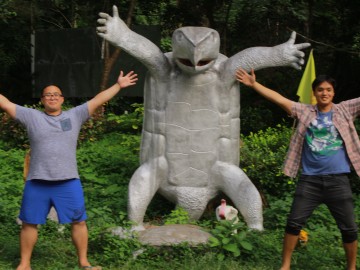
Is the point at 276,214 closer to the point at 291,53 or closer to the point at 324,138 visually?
the point at 291,53

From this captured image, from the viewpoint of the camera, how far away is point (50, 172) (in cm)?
473

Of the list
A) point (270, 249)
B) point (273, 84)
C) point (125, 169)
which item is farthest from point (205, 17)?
point (270, 249)

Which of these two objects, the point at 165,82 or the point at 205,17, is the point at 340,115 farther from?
the point at 205,17

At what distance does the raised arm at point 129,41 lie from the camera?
588 centimetres

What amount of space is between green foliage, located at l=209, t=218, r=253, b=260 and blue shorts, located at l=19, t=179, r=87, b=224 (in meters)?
1.13

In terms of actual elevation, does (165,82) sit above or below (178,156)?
above

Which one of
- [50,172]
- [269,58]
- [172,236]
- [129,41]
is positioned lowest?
[172,236]

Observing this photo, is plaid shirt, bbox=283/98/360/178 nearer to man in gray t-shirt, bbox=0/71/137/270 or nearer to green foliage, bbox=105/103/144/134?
man in gray t-shirt, bbox=0/71/137/270

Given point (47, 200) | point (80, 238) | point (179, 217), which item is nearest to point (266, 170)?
point (179, 217)

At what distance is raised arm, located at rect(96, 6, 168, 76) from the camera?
5.88m

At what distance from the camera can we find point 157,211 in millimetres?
6816

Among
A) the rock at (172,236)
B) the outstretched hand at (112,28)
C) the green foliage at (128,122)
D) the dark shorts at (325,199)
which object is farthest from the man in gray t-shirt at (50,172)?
the green foliage at (128,122)

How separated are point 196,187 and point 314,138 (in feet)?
5.73

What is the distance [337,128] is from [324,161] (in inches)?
9.7
